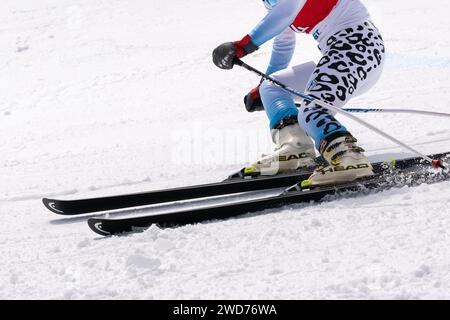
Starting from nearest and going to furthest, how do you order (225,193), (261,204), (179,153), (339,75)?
(261,204), (339,75), (225,193), (179,153)

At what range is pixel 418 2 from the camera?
12.5 m

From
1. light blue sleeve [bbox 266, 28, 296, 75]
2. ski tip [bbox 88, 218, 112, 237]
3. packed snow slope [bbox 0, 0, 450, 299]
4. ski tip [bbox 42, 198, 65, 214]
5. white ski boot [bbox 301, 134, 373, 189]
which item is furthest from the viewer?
light blue sleeve [bbox 266, 28, 296, 75]

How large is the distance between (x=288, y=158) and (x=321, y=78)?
728 mm

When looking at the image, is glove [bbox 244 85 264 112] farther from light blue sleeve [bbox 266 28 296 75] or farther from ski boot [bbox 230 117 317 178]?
ski boot [bbox 230 117 317 178]

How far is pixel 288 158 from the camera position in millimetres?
4348

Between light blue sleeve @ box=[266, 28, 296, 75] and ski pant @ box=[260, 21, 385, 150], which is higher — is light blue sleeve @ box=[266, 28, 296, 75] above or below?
above

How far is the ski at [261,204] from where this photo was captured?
3.25 metres

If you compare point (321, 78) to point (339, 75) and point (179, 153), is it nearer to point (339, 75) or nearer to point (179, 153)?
point (339, 75)

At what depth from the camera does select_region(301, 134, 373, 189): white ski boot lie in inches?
145

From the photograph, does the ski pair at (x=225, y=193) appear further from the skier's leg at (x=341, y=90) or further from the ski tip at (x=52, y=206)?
the skier's leg at (x=341, y=90)

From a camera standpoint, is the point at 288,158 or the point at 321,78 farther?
the point at 288,158

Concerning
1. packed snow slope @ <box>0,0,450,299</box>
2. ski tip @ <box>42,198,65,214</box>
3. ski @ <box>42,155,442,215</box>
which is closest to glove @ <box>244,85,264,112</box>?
packed snow slope @ <box>0,0,450,299</box>

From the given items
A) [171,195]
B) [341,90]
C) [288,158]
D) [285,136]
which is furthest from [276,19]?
[171,195]
